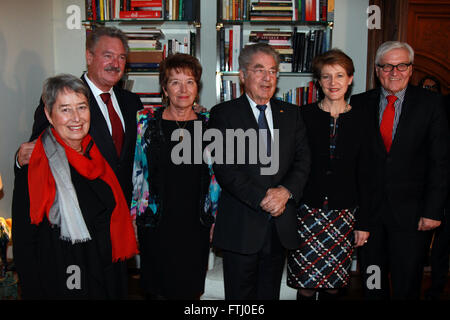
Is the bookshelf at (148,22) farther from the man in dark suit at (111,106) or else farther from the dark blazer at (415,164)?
the dark blazer at (415,164)

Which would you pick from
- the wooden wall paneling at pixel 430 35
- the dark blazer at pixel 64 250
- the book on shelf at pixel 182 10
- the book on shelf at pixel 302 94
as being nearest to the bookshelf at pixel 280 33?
the book on shelf at pixel 302 94

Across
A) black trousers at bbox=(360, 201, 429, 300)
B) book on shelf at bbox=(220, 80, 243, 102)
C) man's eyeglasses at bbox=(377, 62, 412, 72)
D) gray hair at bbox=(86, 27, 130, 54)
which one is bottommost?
black trousers at bbox=(360, 201, 429, 300)

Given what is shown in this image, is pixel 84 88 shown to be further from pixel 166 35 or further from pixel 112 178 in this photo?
pixel 166 35

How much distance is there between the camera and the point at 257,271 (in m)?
2.11

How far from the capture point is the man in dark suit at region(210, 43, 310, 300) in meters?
2.02

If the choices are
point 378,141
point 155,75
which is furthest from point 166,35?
point 378,141

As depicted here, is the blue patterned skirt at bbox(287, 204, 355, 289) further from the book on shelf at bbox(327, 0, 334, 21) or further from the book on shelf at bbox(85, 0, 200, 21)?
the book on shelf at bbox(85, 0, 200, 21)

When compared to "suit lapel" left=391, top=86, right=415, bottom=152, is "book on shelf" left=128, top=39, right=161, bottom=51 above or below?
above

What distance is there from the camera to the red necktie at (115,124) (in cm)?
234

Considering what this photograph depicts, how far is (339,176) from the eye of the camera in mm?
2223

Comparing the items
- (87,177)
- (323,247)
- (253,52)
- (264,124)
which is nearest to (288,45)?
(253,52)

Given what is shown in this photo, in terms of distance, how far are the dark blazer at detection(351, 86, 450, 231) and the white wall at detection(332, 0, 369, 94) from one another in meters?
1.73

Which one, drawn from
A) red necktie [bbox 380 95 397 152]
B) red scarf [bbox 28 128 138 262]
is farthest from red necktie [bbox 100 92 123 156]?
red necktie [bbox 380 95 397 152]

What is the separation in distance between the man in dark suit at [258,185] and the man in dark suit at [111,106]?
2.14ft
